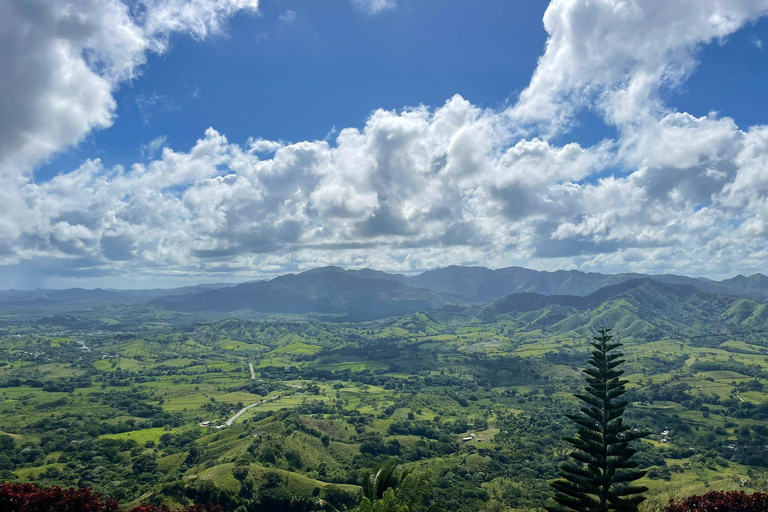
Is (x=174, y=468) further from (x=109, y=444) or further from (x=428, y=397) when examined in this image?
(x=428, y=397)

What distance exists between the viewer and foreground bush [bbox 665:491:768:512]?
87.5 ft

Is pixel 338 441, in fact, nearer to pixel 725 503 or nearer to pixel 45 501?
pixel 725 503

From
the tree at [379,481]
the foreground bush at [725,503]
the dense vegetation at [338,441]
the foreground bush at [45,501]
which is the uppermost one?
the foreground bush at [45,501]

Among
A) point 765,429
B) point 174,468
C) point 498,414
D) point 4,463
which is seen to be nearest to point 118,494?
Result: point 174,468

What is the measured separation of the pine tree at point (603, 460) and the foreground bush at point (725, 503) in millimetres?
4354

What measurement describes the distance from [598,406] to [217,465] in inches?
3170

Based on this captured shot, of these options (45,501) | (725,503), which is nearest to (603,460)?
(725,503)

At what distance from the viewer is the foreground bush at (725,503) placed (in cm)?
2666

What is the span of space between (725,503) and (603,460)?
8.05 m

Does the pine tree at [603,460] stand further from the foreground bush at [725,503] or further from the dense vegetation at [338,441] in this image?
the foreground bush at [725,503]

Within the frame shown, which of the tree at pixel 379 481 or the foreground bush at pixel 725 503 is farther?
the tree at pixel 379 481

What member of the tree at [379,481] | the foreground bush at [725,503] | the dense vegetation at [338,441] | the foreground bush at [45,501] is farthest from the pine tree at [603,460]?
the foreground bush at [45,501]

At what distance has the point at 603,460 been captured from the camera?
3400cm

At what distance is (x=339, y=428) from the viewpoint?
131875 mm
